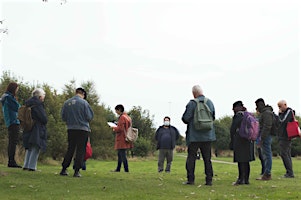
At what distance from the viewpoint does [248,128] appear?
11383 millimetres

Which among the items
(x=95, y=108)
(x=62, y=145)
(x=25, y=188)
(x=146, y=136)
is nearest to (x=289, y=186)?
(x=25, y=188)

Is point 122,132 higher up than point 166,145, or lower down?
higher up

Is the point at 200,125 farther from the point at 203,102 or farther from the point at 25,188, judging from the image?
the point at 25,188

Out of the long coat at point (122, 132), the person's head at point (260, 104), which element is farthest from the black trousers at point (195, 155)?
the long coat at point (122, 132)

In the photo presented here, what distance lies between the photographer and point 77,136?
37.2 feet

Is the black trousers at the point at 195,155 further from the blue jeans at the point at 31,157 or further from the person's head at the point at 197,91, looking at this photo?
the blue jeans at the point at 31,157

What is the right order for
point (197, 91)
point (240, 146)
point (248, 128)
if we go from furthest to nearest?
1. point (240, 146)
2. point (248, 128)
3. point (197, 91)

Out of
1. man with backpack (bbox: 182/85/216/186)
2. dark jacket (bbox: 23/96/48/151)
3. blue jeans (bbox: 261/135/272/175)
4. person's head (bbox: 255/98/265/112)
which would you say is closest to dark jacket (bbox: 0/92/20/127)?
dark jacket (bbox: 23/96/48/151)

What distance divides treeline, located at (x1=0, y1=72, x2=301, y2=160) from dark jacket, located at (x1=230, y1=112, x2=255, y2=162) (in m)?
14.6

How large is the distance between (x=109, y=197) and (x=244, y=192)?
121 inches

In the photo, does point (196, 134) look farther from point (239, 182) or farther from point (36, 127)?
point (36, 127)

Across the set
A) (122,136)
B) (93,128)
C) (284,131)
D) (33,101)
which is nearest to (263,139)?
(284,131)

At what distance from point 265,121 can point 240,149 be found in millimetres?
1576

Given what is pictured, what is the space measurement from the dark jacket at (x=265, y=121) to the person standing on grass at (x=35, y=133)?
5685 mm
